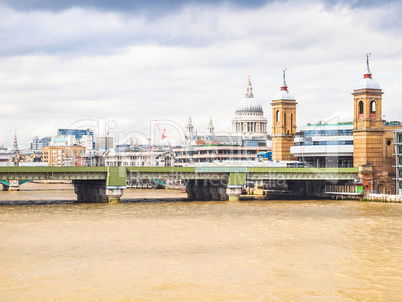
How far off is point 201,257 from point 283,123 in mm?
102437

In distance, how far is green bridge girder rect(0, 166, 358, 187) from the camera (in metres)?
108

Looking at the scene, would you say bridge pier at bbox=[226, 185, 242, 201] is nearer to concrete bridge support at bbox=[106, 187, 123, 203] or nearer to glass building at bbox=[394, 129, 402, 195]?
concrete bridge support at bbox=[106, 187, 123, 203]

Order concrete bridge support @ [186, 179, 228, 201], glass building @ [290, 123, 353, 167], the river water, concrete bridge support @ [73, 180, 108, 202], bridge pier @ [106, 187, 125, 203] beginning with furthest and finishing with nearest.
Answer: glass building @ [290, 123, 353, 167] < concrete bridge support @ [186, 179, 228, 201] < concrete bridge support @ [73, 180, 108, 202] < bridge pier @ [106, 187, 125, 203] < the river water

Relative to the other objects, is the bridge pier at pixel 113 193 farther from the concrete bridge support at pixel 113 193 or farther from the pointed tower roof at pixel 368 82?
the pointed tower roof at pixel 368 82

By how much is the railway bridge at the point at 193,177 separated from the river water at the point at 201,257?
789 inches

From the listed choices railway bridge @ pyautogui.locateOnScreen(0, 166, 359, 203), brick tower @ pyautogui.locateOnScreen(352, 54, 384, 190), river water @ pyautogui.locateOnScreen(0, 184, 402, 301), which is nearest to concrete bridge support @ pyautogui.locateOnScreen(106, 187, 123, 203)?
railway bridge @ pyautogui.locateOnScreen(0, 166, 359, 203)

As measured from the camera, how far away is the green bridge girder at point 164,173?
107562mm

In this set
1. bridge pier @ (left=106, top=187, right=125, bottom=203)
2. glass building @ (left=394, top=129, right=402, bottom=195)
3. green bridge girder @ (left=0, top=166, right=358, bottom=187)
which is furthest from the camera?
glass building @ (left=394, top=129, right=402, bottom=195)

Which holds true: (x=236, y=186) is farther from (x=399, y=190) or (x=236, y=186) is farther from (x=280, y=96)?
(x=280, y=96)

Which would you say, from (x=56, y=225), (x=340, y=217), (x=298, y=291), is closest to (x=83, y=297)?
(x=298, y=291)

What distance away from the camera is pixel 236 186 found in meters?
117

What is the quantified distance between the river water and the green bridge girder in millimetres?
19032

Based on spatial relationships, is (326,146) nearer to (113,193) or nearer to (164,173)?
(164,173)

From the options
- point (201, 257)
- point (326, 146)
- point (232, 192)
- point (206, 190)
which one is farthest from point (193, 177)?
point (201, 257)
